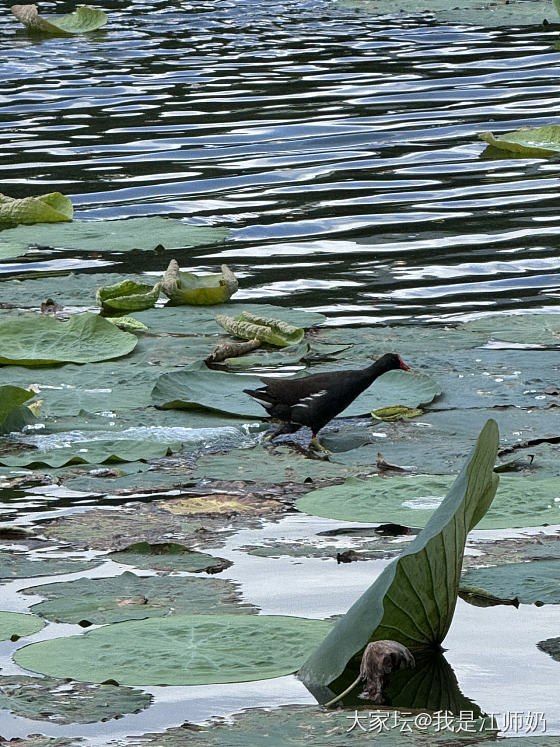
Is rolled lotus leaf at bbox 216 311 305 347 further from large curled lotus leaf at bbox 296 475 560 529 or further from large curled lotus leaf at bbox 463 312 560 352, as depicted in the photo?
large curled lotus leaf at bbox 296 475 560 529

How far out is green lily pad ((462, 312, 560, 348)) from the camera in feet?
19.6

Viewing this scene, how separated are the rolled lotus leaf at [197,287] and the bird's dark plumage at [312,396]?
1.52m

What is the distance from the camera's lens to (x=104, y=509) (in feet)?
14.0

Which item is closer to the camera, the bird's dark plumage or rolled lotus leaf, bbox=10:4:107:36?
the bird's dark plumage

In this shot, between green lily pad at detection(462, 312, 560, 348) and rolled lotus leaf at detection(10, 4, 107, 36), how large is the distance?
32.0 ft

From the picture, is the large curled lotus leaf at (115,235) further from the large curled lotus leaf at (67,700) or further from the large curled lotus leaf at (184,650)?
the large curled lotus leaf at (67,700)

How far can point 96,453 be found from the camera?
4652 mm

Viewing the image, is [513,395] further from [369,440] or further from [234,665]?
[234,665]

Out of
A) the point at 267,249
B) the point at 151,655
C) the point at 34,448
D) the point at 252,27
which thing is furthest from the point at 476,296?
the point at 252,27

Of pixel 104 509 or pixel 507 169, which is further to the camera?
pixel 507 169

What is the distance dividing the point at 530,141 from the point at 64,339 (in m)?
5.15

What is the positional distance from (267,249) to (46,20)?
8.26m

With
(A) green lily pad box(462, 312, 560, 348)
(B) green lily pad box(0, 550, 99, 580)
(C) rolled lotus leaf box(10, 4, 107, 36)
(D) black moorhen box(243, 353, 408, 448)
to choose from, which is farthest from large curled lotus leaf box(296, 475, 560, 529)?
(C) rolled lotus leaf box(10, 4, 107, 36)

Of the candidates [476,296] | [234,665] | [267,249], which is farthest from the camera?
[267,249]
